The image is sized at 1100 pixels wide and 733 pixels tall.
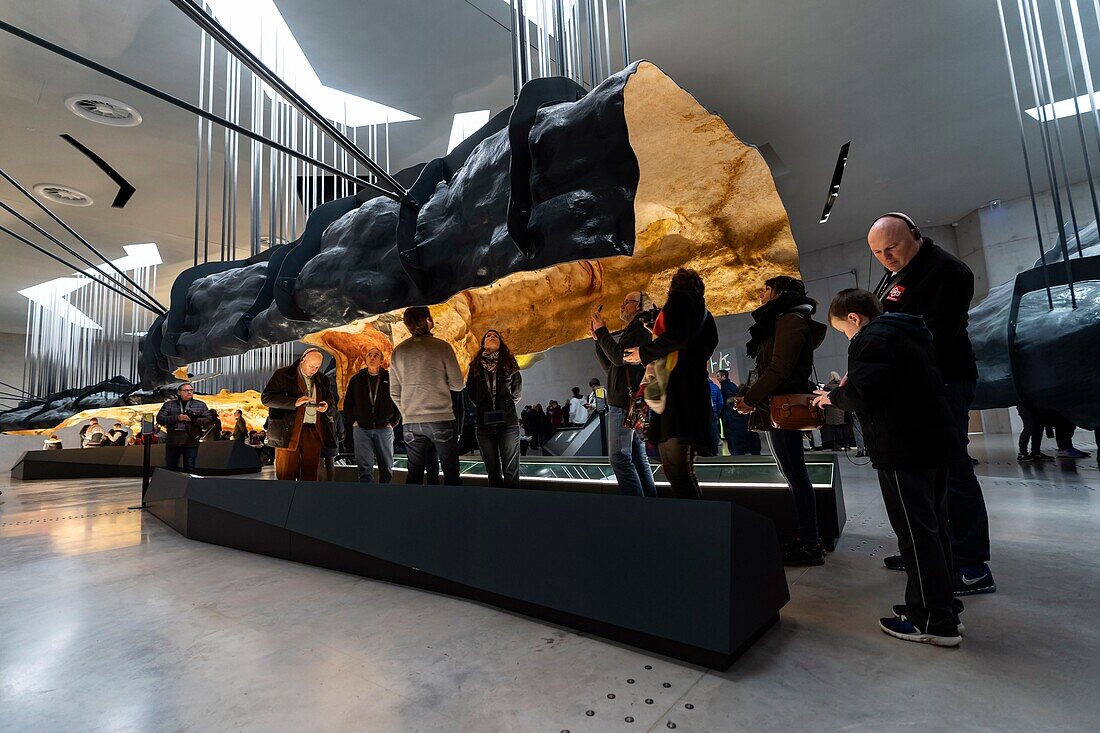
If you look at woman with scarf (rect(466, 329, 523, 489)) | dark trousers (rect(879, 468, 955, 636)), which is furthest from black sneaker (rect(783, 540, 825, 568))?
woman with scarf (rect(466, 329, 523, 489))

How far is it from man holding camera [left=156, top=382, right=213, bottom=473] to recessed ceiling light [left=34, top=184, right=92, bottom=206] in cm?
345

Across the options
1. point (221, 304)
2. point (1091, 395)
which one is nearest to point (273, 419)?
point (221, 304)

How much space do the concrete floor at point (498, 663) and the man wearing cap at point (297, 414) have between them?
130 cm

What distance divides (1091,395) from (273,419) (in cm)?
531

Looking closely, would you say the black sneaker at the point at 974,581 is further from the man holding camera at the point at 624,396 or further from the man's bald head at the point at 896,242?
the man holding camera at the point at 624,396

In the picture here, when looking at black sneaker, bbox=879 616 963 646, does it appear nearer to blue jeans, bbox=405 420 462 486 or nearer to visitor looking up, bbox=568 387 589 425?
blue jeans, bbox=405 420 462 486

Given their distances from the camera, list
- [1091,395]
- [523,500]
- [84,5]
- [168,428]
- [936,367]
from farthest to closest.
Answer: [168,428]
[84,5]
[1091,395]
[523,500]
[936,367]

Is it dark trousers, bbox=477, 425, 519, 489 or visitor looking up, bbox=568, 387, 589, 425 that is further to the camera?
visitor looking up, bbox=568, 387, 589, 425

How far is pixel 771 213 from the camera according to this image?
249 cm

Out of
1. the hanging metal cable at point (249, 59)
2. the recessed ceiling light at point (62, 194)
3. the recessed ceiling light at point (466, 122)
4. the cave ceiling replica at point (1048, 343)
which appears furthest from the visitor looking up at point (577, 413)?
the recessed ceiling light at point (62, 194)

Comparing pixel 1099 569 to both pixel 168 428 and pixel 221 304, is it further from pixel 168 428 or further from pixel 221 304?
pixel 168 428

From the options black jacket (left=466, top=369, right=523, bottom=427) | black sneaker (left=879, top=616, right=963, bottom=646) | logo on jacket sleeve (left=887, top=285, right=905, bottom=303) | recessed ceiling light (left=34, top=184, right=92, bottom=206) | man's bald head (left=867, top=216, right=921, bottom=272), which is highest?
recessed ceiling light (left=34, top=184, right=92, bottom=206)

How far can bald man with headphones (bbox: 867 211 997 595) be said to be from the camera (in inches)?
84.0

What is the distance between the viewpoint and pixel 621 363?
2926 mm
